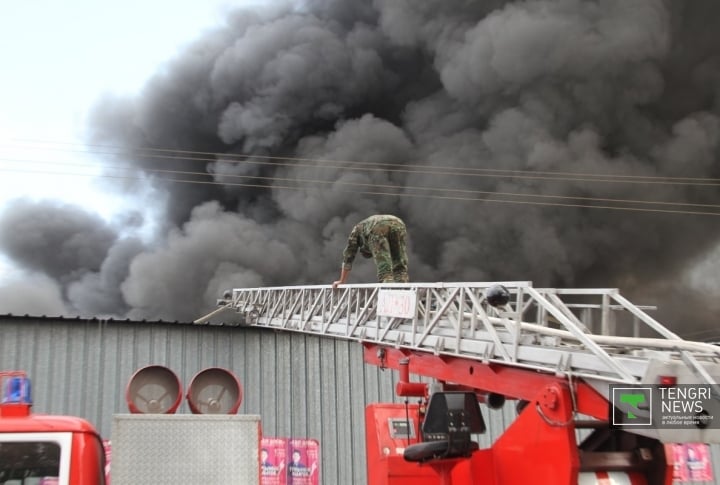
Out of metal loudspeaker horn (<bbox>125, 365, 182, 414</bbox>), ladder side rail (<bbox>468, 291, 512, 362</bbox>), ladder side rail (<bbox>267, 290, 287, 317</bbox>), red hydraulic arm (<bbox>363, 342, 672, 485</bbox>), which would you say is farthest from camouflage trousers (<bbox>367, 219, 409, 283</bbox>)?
metal loudspeaker horn (<bbox>125, 365, 182, 414</bbox>)

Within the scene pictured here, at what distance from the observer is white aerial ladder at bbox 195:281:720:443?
4.24 meters

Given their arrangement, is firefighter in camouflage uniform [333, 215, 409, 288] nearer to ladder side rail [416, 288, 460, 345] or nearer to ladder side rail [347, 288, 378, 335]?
ladder side rail [347, 288, 378, 335]

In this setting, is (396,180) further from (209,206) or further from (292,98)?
(209,206)

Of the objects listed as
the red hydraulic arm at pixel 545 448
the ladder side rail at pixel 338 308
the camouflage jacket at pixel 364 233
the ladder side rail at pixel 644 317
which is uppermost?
the camouflage jacket at pixel 364 233

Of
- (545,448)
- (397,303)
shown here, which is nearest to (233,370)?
(397,303)

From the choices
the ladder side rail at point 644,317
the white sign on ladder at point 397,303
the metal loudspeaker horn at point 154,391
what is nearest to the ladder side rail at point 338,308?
the white sign on ladder at point 397,303

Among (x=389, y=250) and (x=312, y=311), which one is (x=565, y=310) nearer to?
(x=389, y=250)

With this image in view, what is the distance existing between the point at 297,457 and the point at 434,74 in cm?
1596

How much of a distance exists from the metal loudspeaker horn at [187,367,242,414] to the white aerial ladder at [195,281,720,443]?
6.03ft

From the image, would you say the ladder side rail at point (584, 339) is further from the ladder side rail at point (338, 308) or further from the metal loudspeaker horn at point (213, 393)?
the ladder side rail at point (338, 308)

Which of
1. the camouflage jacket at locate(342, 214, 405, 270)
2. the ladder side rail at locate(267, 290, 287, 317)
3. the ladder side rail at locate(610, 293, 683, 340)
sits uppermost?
the camouflage jacket at locate(342, 214, 405, 270)

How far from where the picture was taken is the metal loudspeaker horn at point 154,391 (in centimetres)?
467

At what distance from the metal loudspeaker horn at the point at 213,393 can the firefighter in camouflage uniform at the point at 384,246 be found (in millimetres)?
3648

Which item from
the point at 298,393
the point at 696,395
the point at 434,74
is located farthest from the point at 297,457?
the point at 434,74
